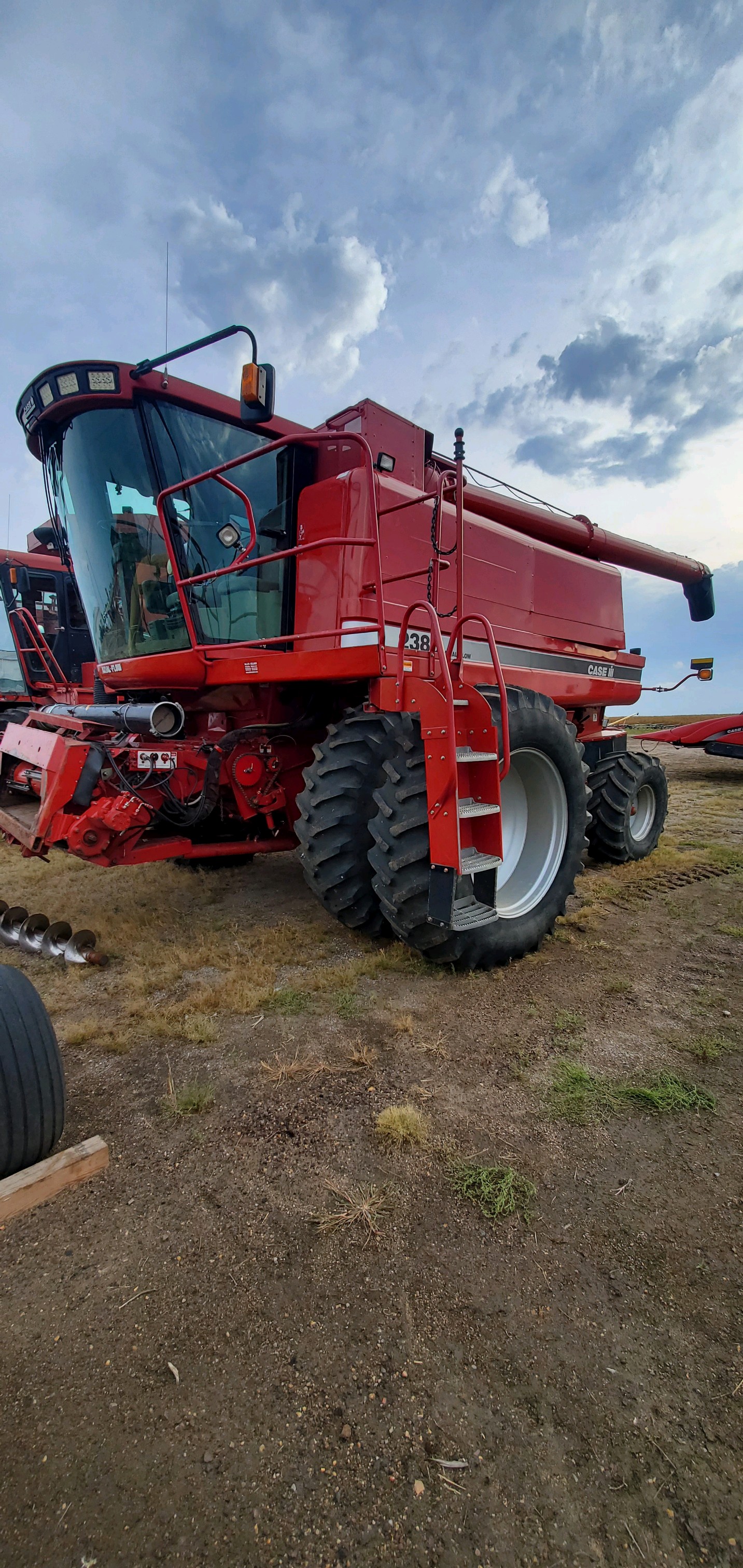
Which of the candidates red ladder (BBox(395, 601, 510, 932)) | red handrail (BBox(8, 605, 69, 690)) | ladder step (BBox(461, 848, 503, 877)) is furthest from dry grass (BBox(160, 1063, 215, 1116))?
red handrail (BBox(8, 605, 69, 690))

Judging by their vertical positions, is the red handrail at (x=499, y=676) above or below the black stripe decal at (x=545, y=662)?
below

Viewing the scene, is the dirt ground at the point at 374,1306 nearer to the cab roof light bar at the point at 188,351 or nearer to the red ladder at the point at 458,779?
the red ladder at the point at 458,779

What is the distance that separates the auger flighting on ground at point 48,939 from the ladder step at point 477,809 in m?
2.12

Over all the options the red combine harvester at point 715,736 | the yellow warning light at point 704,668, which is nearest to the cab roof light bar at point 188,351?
the yellow warning light at point 704,668

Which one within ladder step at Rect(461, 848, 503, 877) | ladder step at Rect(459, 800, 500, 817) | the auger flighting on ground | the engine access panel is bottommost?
the auger flighting on ground

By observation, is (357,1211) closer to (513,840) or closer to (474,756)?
(474,756)

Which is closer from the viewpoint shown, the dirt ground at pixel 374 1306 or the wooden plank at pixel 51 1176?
the dirt ground at pixel 374 1306

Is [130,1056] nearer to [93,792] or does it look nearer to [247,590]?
[93,792]

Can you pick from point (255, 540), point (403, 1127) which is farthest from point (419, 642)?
point (403, 1127)

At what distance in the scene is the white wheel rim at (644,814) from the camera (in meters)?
6.53

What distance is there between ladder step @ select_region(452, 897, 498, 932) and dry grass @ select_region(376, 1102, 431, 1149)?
0.89 metres

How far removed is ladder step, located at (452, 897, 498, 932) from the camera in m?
3.02

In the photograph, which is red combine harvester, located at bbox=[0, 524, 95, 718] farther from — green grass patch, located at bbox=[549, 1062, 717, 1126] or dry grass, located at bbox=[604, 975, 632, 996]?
green grass patch, located at bbox=[549, 1062, 717, 1126]

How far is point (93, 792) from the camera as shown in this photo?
368cm
